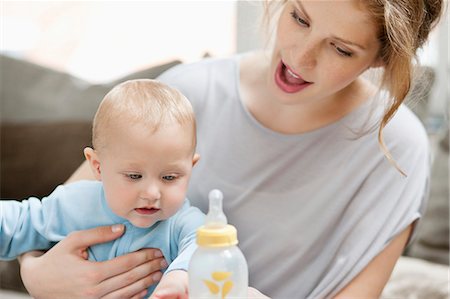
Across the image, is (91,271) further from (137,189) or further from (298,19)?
(298,19)

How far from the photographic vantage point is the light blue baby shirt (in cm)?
98

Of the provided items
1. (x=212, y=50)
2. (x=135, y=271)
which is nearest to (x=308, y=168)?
(x=135, y=271)

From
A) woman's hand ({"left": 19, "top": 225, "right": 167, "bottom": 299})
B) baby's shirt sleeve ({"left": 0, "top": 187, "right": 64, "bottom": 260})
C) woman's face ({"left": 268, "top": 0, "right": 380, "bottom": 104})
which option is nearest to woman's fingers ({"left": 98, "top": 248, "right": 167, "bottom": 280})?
woman's hand ({"left": 19, "top": 225, "right": 167, "bottom": 299})

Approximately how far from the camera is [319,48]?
1.08 metres

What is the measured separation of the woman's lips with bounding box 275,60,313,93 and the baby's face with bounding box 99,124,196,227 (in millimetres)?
247

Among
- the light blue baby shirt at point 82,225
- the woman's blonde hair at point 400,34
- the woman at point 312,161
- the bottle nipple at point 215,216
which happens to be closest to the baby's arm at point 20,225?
the light blue baby shirt at point 82,225

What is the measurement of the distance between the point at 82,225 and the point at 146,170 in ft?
0.59

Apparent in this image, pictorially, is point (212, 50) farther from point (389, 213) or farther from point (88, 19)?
point (389, 213)

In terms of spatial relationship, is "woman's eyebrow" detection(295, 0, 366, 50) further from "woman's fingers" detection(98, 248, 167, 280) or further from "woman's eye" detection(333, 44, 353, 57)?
"woman's fingers" detection(98, 248, 167, 280)

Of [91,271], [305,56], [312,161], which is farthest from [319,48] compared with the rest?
[91,271]

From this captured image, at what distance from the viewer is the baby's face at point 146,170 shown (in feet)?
2.95

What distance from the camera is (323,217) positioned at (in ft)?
4.03

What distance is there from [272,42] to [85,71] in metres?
1.24

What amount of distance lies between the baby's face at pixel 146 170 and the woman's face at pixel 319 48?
249mm
